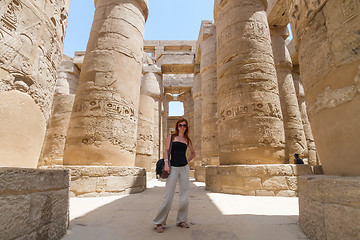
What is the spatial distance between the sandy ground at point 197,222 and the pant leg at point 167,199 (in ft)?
0.44

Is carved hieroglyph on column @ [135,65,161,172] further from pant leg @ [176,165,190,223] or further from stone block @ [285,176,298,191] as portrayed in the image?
pant leg @ [176,165,190,223]

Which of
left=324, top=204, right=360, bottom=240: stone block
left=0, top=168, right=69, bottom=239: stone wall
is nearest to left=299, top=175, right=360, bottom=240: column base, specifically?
left=324, top=204, right=360, bottom=240: stone block

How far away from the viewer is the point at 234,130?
502cm

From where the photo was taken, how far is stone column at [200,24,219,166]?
9.60 metres

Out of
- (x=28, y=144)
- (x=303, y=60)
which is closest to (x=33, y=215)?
(x=28, y=144)

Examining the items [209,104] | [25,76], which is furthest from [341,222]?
[209,104]

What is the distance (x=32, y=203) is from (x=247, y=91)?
473 centimetres

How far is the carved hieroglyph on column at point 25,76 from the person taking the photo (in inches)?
59.8

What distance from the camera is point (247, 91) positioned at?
5.09 m

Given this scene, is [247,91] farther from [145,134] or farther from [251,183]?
[145,134]

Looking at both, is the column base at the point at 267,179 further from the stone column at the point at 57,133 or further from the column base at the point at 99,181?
the stone column at the point at 57,133

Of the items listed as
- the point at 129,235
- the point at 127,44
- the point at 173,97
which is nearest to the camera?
the point at 129,235

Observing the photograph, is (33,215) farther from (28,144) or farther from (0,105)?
(0,105)

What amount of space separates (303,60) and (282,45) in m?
7.69
